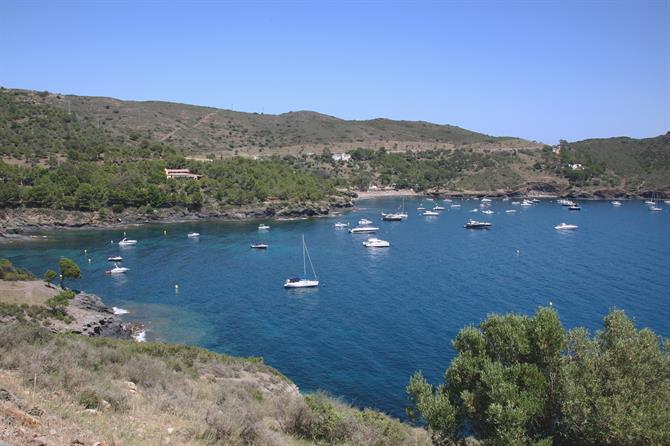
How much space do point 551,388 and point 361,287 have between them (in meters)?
42.7

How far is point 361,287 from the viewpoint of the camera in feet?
198

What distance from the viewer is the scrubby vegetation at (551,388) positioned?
15883 mm

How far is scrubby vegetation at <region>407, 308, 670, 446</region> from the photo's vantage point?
1588 cm

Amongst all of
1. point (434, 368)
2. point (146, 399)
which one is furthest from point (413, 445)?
point (434, 368)

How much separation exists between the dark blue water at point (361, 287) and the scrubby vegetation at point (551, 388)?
13.7 m

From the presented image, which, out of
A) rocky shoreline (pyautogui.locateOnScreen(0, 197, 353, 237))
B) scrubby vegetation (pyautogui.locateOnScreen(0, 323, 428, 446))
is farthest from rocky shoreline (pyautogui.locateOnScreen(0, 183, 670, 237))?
scrubby vegetation (pyautogui.locateOnScreen(0, 323, 428, 446))

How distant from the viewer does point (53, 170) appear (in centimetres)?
10738

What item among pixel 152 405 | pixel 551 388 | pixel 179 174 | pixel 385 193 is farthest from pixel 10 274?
pixel 385 193

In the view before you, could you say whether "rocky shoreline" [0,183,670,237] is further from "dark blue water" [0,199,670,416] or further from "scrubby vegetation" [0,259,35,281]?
"scrubby vegetation" [0,259,35,281]

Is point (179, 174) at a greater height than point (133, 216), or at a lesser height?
greater

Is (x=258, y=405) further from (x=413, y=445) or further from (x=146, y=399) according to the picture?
(x=413, y=445)

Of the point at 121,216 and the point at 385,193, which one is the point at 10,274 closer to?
the point at 121,216

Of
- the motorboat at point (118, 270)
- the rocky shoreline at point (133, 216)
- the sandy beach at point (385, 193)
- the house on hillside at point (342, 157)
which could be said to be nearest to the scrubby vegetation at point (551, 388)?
the motorboat at point (118, 270)

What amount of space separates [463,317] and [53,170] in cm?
9157
